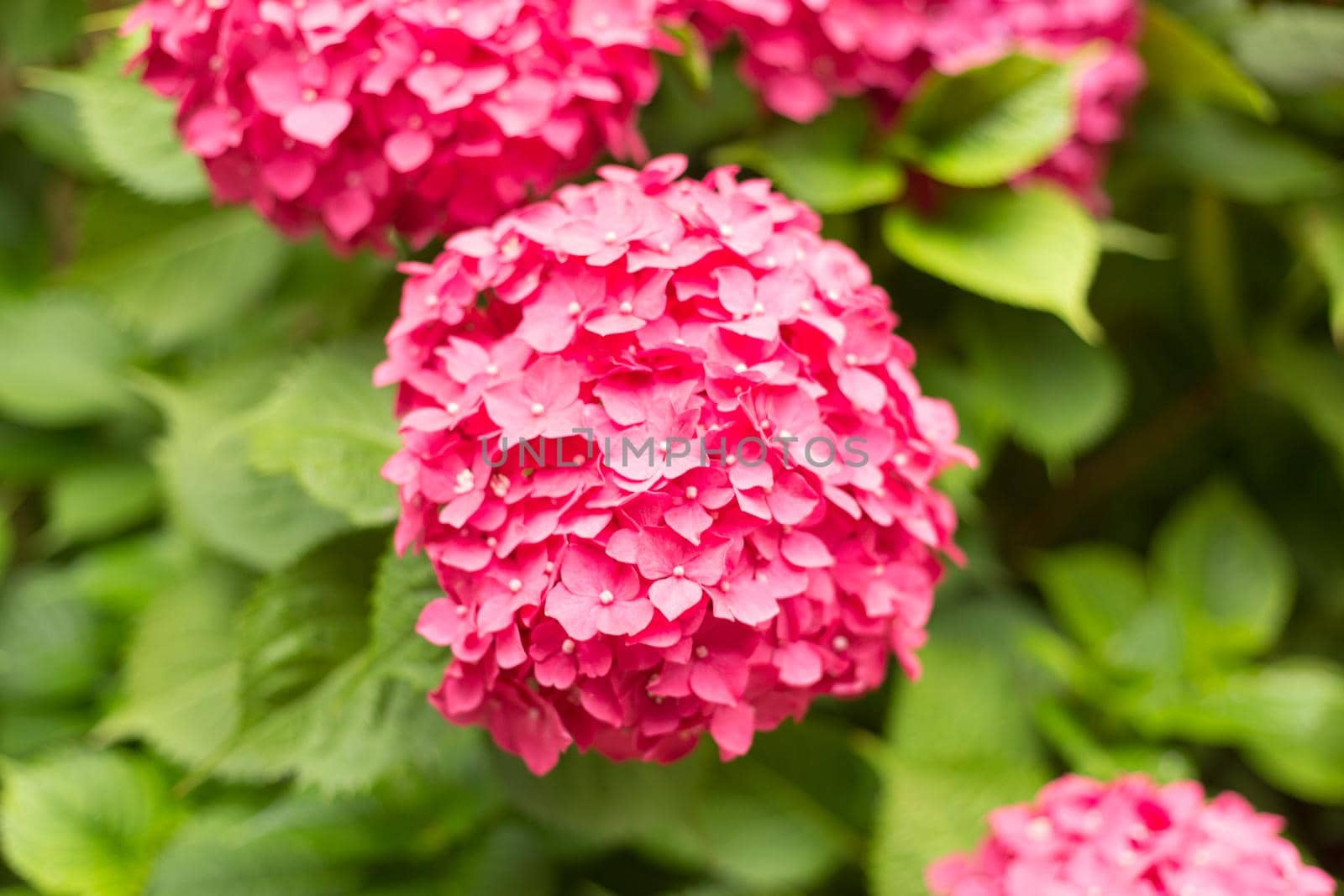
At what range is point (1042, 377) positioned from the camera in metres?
1.02

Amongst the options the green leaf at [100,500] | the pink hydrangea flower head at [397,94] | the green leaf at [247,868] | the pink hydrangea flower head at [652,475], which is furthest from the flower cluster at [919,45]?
the green leaf at [100,500]

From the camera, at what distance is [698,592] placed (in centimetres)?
53

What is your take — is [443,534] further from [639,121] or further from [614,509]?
[639,121]

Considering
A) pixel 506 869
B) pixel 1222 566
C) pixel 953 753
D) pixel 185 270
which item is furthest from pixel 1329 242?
pixel 185 270

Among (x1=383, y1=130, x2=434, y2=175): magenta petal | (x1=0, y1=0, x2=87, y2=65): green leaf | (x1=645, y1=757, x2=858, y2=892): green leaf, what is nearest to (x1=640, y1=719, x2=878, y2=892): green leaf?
(x1=645, y1=757, x2=858, y2=892): green leaf

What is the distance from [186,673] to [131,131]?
1.53ft

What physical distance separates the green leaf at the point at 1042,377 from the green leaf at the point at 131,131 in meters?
0.72

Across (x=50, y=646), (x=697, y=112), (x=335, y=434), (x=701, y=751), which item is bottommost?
(x=50, y=646)

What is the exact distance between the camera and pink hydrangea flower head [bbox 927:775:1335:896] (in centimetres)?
66

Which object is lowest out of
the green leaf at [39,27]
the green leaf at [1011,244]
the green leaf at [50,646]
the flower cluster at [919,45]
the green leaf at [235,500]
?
the green leaf at [50,646]

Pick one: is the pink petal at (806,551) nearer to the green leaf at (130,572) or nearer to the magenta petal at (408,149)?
the magenta petal at (408,149)

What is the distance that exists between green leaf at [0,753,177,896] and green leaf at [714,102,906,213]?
2.47 ft

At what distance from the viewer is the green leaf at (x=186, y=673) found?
85cm

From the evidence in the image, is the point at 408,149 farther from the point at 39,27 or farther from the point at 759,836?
the point at 39,27
